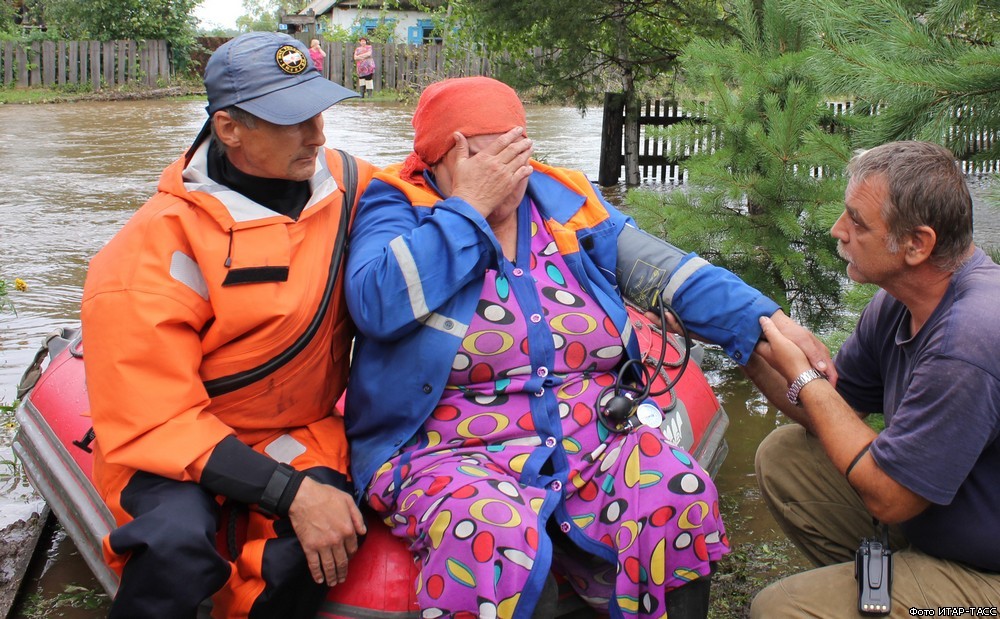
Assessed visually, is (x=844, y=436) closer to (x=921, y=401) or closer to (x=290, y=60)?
(x=921, y=401)

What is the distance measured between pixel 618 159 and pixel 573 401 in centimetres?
794

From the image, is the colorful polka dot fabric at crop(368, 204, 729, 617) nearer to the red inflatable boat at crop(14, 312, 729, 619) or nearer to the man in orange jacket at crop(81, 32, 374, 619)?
the red inflatable boat at crop(14, 312, 729, 619)

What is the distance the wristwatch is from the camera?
260cm

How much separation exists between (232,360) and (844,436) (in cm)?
155

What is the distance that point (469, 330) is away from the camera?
269 centimetres

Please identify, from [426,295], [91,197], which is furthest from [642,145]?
[426,295]

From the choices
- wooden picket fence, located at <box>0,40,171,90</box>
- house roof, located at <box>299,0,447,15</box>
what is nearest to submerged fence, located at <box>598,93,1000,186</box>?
wooden picket fence, located at <box>0,40,171,90</box>

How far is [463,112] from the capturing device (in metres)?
2.83

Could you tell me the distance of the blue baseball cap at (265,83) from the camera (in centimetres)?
267

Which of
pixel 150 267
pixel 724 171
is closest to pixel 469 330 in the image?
pixel 150 267

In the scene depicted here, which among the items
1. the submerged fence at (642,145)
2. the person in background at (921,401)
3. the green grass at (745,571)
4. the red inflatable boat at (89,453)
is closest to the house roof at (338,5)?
the submerged fence at (642,145)

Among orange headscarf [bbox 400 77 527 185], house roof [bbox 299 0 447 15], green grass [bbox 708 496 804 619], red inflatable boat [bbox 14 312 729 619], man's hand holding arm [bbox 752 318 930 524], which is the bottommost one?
green grass [bbox 708 496 804 619]

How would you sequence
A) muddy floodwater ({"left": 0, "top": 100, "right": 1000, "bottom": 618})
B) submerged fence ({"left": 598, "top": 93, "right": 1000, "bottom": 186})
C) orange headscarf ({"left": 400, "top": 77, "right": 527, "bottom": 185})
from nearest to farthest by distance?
orange headscarf ({"left": 400, "top": 77, "right": 527, "bottom": 185}) → muddy floodwater ({"left": 0, "top": 100, "right": 1000, "bottom": 618}) → submerged fence ({"left": 598, "top": 93, "right": 1000, "bottom": 186})

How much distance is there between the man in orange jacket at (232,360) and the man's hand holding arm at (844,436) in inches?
46.2
